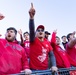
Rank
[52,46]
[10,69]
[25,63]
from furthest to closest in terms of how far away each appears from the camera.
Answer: [52,46] < [25,63] < [10,69]

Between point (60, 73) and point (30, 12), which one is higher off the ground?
point (30, 12)

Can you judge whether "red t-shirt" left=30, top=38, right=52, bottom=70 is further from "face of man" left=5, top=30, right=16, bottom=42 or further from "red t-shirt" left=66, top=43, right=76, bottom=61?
"red t-shirt" left=66, top=43, right=76, bottom=61

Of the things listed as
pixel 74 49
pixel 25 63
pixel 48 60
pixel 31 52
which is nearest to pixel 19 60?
pixel 25 63

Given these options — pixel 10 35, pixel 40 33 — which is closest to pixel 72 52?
pixel 40 33

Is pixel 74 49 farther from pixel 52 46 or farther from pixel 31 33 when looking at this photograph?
pixel 31 33

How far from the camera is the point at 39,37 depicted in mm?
5941

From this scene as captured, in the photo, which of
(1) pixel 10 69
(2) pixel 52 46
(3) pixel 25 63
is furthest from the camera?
(2) pixel 52 46

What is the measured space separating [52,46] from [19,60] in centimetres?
180

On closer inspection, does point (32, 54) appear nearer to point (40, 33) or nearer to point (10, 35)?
point (40, 33)

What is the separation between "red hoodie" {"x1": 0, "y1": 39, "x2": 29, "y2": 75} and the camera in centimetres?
474

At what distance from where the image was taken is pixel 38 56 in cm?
558

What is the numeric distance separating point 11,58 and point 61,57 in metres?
2.06

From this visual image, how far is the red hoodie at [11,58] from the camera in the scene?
4738 mm

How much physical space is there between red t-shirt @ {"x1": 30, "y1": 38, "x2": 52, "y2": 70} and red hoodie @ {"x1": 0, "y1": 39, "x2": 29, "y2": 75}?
1.55ft
